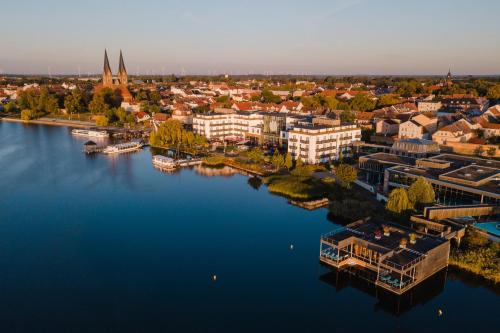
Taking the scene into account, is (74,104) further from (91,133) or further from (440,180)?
(440,180)

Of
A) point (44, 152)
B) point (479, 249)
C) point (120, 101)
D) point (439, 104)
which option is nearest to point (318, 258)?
point (479, 249)

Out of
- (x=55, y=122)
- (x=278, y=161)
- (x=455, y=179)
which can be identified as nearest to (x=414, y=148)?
(x=455, y=179)

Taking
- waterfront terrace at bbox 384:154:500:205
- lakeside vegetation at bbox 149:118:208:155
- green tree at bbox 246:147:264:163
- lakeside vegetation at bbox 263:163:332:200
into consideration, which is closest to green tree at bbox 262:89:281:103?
lakeside vegetation at bbox 149:118:208:155

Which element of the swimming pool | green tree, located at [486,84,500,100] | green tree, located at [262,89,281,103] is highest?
green tree, located at [486,84,500,100]

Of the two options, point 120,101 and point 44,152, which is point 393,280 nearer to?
point 44,152

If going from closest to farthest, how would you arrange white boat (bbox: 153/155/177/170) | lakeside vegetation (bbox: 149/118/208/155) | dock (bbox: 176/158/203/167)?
white boat (bbox: 153/155/177/170) < dock (bbox: 176/158/203/167) < lakeside vegetation (bbox: 149/118/208/155)

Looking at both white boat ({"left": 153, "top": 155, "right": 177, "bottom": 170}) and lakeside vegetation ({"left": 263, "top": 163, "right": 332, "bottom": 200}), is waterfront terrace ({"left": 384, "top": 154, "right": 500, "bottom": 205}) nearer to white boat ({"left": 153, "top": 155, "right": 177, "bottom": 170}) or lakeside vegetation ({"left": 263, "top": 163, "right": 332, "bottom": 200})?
lakeside vegetation ({"left": 263, "top": 163, "right": 332, "bottom": 200})

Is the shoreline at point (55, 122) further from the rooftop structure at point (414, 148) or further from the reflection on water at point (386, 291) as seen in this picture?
the reflection on water at point (386, 291)
